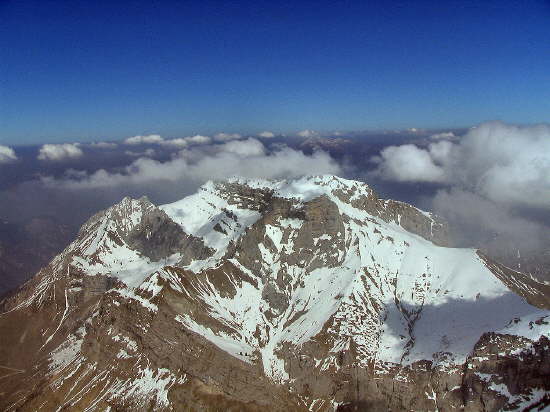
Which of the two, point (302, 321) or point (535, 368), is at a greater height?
point (535, 368)

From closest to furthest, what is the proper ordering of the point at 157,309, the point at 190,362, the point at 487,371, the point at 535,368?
the point at 535,368
the point at 487,371
the point at 190,362
the point at 157,309

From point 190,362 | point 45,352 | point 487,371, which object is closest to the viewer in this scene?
point 487,371

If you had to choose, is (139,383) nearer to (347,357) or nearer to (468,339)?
(347,357)

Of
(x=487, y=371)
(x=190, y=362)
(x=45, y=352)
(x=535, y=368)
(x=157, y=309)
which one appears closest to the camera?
(x=535, y=368)

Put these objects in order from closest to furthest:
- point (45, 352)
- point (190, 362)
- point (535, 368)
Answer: point (535, 368)
point (190, 362)
point (45, 352)

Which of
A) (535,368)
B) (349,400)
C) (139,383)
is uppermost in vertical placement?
(535,368)

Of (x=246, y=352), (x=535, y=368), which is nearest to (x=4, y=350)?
(x=246, y=352)

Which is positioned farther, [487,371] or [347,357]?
[347,357]

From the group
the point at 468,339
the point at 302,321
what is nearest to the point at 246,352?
the point at 302,321

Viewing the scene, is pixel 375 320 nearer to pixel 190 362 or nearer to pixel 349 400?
pixel 349 400
